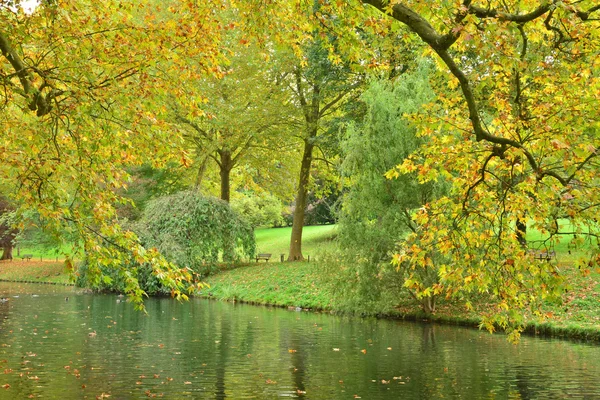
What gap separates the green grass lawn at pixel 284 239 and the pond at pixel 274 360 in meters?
19.5

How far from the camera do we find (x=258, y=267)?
114 feet

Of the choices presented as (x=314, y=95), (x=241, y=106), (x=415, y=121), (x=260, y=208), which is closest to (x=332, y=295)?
(x=314, y=95)

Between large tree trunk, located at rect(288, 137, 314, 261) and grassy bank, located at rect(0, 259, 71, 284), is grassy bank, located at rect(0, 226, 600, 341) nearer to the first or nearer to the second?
grassy bank, located at rect(0, 259, 71, 284)

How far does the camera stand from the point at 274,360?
14773 millimetres

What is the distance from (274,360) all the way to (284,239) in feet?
128

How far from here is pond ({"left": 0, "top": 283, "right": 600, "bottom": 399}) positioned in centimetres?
1165

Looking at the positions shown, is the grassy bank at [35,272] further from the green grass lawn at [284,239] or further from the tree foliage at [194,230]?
the green grass lawn at [284,239]

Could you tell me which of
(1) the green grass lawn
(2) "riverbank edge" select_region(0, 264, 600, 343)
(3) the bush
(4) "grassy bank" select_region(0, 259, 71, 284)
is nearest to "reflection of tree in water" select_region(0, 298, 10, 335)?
(3) the bush

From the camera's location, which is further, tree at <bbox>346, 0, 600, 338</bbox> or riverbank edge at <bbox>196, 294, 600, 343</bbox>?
riverbank edge at <bbox>196, 294, 600, 343</bbox>

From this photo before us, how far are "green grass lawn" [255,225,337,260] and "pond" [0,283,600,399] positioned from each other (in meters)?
19.5

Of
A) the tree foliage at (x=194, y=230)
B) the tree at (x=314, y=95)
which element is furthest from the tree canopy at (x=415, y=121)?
the tree foliage at (x=194, y=230)

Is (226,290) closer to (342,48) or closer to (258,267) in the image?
(258,267)

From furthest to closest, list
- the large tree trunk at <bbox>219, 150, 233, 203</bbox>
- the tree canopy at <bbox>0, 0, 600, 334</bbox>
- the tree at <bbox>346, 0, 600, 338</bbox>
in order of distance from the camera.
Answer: the large tree trunk at <bbox>219, 150, 233, 203</bbox> → the tree canopy at <bbox>0, 0, 600, 334</bbox> → the tree at <bbox>346, 0, 600, 338</bbox>

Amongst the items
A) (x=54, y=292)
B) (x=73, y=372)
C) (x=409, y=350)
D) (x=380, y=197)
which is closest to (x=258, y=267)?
(x=54, y=292)
